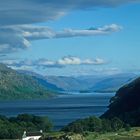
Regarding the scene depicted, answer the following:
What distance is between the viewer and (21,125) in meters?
159

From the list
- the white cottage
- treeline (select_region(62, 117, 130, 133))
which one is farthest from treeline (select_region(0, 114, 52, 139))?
A: treeline (select_region(62, 117, 130, 133))

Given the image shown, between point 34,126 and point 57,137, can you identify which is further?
point 34,126

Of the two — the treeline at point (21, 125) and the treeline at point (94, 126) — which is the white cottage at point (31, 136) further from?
the treeline at point (94, 126)

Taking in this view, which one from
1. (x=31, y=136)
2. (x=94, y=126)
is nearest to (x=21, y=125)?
(x=94, y=126)

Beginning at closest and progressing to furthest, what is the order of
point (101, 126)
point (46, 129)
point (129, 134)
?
point (129, 134) → point (101, 126) → point (46, 129)

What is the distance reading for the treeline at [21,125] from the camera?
138375 millimetres

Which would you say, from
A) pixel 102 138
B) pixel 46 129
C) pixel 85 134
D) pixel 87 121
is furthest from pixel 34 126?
pixel 102 138

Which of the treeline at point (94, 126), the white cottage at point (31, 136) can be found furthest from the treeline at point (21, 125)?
the treeline at point (94, 126)

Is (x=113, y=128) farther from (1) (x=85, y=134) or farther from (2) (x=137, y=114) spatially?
(2) (x=137, y=114)

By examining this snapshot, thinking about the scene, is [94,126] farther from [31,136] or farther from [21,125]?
[31,136]

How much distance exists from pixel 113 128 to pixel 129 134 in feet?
Result: 63.6

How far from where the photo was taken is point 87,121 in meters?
153

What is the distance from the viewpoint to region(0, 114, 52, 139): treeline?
138 metres

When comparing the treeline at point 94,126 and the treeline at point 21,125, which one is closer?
the treeline at point 21,125
